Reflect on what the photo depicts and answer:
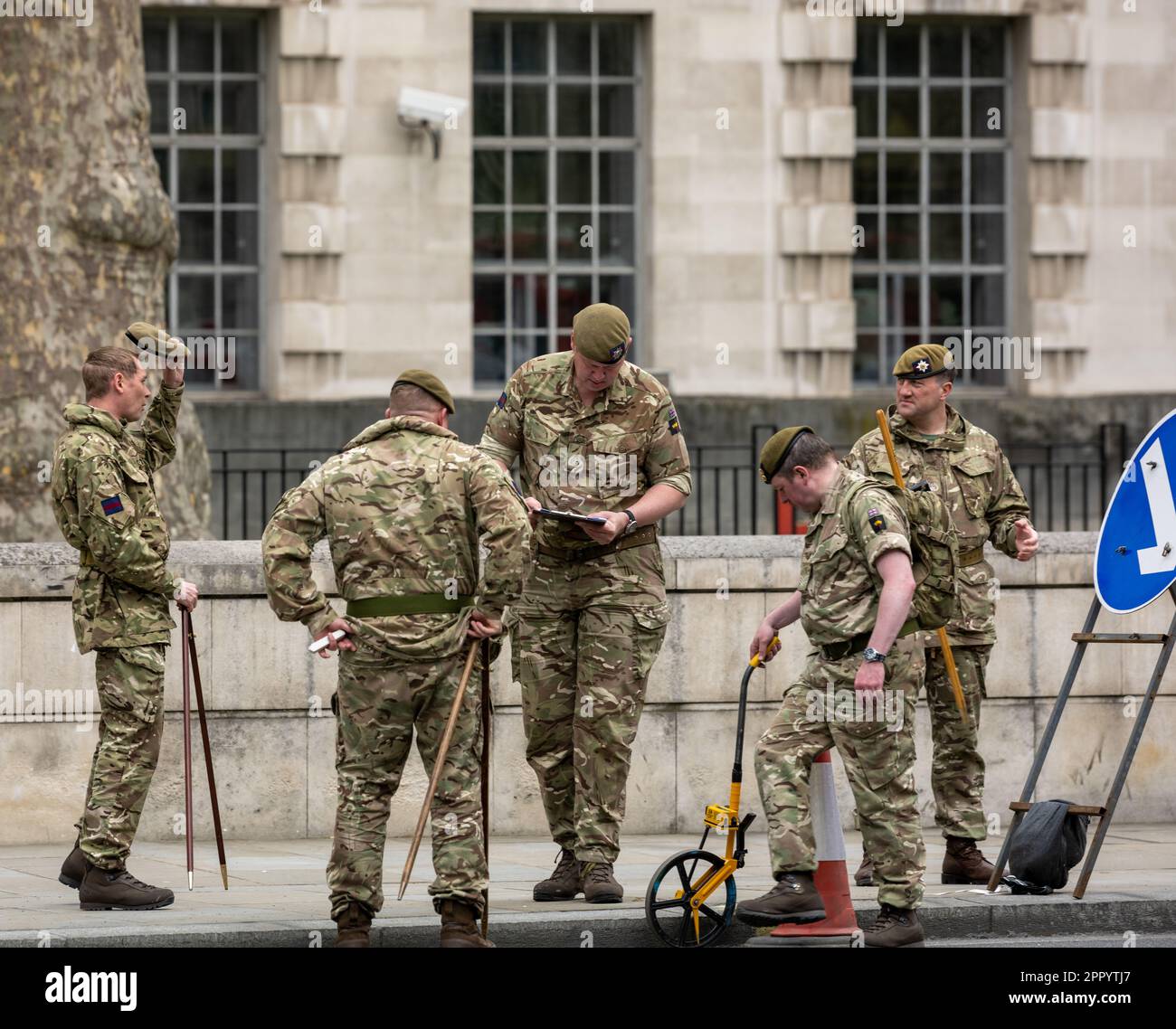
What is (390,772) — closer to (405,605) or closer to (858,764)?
(405,605)

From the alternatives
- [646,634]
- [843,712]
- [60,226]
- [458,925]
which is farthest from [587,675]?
[60,226]

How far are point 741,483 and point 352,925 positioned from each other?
1111 centimetres

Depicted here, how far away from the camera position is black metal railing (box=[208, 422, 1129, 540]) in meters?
17.1

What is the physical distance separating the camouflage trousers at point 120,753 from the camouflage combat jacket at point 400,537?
3.67 ft

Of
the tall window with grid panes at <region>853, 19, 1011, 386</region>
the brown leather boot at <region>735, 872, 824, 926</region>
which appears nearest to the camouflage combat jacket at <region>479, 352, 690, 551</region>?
the brown leather boot at <region>735, 872, 824, 926</region>

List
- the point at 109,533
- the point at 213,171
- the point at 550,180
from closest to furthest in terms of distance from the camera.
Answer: the point at 109,533 → the point at 213,171 → the point at 550,180

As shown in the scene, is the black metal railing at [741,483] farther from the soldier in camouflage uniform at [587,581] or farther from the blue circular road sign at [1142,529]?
the soldier in camouflage uniform at [587,581]

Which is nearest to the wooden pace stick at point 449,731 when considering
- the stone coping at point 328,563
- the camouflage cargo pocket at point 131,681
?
the camouflage cargo pocket at point 131,681

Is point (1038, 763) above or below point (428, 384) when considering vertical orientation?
below

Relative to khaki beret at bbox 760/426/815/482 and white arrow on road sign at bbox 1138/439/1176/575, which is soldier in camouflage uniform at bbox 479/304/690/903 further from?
white arrow on road sign at bbox 1138/439/1176/575

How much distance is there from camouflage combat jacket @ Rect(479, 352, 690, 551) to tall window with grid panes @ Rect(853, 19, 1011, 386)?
38.1 feet

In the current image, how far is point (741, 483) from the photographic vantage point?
18344 millimetres

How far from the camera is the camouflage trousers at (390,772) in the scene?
7473mm

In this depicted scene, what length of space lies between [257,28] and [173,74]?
0.77 meters
